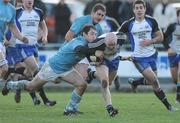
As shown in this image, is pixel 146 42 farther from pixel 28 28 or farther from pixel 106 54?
pixel 28 28

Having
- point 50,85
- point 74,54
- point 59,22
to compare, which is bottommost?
point 50,85

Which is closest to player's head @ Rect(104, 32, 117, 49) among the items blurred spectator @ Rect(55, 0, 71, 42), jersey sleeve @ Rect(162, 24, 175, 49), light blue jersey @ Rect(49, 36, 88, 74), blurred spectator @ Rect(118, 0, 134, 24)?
light blue jersey @ Rect(49, 36, 88, 74)

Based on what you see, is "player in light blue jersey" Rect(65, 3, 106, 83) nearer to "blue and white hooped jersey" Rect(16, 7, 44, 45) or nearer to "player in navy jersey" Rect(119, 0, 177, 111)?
"player in navy jersey" Rect(119, 0, 177, 111)

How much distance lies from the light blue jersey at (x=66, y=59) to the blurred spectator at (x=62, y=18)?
1224cm

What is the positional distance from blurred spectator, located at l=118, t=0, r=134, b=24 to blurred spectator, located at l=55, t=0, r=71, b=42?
1865 mm

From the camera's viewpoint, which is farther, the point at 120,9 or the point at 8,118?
the point at 120,9

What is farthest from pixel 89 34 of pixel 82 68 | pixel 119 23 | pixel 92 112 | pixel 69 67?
pixel 119 23

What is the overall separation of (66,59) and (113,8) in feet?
39.7

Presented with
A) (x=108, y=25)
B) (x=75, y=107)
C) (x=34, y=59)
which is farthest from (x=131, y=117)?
(x=108, y=25)

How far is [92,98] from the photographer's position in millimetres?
22344

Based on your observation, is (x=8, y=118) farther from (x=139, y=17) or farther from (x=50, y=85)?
(x=50, y=85)

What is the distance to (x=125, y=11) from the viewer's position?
89.9ft

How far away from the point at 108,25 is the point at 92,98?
11.2ft

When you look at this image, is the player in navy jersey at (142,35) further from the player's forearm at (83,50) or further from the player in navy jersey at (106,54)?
the player's forearm at (83,50)
